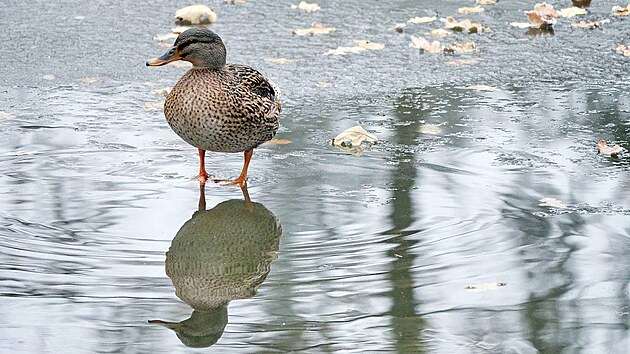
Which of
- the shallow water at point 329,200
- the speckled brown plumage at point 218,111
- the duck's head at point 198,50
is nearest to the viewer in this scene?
the shallow water at point 329,200

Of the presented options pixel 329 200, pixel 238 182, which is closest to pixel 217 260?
pixel 329 200

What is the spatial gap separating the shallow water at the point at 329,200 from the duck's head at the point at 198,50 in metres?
0.60

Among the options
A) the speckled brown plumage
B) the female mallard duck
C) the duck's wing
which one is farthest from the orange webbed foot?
the duck's wing

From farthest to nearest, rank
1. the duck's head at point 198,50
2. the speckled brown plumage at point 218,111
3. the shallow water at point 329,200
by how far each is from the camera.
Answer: the duck's head at point 198,50 → the speckled brown plumage at point 218,111 → the shallow water at point 329,200

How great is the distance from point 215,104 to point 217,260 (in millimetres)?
1103

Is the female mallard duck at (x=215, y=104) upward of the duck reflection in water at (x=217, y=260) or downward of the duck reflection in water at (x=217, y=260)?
upward

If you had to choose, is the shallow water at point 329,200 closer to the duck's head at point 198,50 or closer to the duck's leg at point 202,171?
the duck's leg at point 202,171

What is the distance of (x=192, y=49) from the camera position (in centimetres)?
551

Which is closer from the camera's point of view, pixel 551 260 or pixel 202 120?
pixel 551 260

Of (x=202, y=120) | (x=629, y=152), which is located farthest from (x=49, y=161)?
(x=629, y=152)

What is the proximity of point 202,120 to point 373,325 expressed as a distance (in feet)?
6.18

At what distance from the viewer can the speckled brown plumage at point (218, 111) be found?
5352 millimetres

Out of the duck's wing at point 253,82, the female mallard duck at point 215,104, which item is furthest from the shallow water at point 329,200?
the duck's wing at point 253,82

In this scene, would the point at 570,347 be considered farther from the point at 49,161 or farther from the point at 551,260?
the point at 49,161
